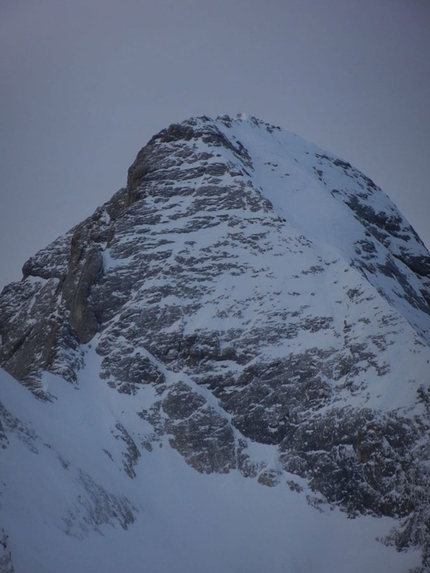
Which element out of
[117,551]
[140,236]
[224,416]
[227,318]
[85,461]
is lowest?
[117,551]

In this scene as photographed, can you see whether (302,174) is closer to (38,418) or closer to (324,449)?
(324,449)

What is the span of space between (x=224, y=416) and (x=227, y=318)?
11.6 metres

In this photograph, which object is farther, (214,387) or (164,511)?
(214,387)

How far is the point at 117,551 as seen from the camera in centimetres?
7556

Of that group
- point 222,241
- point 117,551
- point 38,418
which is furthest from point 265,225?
point 117,551

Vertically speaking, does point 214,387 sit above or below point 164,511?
above

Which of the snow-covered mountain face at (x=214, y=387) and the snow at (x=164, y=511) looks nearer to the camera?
the snow at (x=164, y=511)

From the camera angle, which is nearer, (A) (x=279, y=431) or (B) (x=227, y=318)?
(A) (x=279, y=431)

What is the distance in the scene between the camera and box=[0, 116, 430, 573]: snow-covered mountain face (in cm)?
8112

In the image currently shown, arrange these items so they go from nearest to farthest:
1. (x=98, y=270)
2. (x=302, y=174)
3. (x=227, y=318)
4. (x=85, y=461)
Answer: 1. (x=85, y=461)
2. (x=227, y=318)
3. (x=98, y=270)
4. (x=302, y=174)

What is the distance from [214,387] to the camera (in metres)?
98.8

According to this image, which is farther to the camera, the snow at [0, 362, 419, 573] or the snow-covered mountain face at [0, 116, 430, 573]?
the snow-covered mountain face at [0, 116, 430, 573]

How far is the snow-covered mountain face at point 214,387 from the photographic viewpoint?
8112cm

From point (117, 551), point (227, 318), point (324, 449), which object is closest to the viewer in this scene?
point (117, 551)
